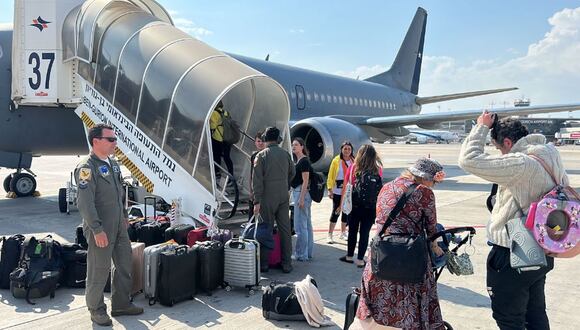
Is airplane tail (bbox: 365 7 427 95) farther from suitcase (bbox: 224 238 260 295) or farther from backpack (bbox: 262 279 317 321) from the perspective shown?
backpack (bbox: 262 279 317 321)

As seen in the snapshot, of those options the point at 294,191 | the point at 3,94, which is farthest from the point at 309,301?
the point at 3,94

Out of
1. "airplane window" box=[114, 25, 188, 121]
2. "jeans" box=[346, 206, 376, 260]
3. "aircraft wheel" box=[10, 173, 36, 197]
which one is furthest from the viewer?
"aircraft wheel" box=[10, 173, 36, 197]

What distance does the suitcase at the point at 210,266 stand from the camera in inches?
188

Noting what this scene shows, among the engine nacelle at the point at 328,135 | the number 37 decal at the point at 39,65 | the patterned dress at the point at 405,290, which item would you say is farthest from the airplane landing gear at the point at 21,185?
the patterned dress at the point at 405,290

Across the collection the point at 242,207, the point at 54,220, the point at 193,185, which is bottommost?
the point at 54,220

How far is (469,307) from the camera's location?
4.51m

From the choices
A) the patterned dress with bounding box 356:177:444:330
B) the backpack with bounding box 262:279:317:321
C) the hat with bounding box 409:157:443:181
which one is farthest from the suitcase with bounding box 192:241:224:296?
the hat with bounding box 409:157:443:181

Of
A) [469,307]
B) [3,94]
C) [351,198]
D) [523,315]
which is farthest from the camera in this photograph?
[3,94]

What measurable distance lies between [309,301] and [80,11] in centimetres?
751

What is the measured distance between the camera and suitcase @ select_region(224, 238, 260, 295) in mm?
4895

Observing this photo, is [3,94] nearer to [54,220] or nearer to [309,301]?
[54,220]

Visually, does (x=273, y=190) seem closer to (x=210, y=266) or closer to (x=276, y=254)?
(x=276, y=254)

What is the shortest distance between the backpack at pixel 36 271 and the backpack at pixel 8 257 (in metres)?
0.10

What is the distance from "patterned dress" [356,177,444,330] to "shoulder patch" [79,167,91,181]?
240 cm
